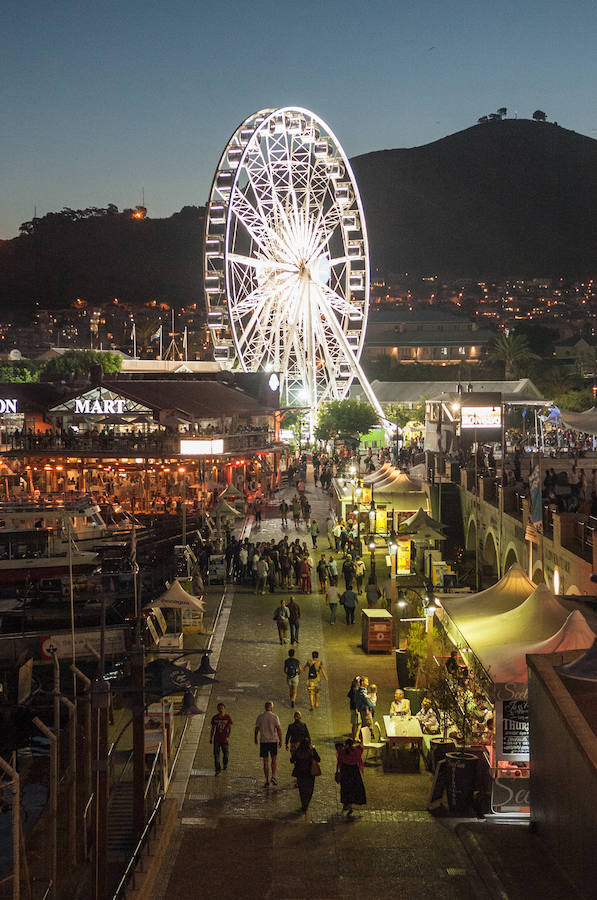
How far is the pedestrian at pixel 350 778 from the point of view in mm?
13016

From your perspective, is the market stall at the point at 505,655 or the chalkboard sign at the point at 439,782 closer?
the market stall at the point at 505,655

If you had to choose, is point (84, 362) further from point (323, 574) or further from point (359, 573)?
point (323, 574)

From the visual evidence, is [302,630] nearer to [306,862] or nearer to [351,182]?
[306,862]

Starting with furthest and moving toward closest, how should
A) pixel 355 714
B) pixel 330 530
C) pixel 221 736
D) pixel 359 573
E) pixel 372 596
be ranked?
1. pixel 330 530
2. pixel 359 573
3. pixel 372 596
4. pixel 355 714
5. pixel 221 736

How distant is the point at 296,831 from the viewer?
12422 millimetres

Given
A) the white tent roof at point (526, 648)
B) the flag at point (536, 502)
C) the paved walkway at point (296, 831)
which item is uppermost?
the flag at point (536, 502)

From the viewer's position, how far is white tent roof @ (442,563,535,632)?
54.1 ft

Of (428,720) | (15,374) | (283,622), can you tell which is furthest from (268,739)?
(15,374)

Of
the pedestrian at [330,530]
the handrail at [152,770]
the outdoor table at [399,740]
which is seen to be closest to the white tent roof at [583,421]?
the pedestrian at [330,530]

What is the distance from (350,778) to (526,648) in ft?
9.26

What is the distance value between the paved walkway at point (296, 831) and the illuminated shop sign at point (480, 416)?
27.7m

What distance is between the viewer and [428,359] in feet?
511

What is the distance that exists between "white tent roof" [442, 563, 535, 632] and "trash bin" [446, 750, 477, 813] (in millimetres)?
3010

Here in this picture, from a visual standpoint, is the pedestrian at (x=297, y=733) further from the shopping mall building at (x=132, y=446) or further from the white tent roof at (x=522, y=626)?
the shopping mall building at (x=132, y=446)
